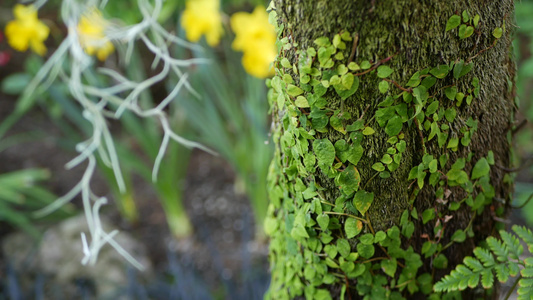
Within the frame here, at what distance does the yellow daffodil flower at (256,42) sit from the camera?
5.38ft

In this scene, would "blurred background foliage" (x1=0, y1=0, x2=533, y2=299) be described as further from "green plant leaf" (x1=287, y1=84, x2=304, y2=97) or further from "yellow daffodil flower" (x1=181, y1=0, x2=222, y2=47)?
"green plant leaf" (x1=287, y1=84, x2=304, y2=97)

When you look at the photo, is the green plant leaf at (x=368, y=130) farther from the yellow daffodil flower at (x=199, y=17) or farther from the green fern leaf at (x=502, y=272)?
the yellow daffodil flower at (x=199, y=17)

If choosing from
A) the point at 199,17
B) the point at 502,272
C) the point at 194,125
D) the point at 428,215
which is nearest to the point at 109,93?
the point at 199,17

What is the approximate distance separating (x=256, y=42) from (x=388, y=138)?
1.20 metres

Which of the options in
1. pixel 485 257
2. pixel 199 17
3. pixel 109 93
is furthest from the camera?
pixel 199 17

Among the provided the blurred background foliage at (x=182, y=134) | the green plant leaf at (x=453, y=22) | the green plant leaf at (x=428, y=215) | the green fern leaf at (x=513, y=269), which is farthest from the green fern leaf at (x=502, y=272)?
the blurred background foliage at (x=182, y=134)

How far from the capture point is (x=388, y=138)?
55cm

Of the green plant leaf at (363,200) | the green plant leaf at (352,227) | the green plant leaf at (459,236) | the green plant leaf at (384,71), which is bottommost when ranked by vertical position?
the green plant leaf at (459,236)

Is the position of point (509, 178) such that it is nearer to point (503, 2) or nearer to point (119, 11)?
point (503, 2)

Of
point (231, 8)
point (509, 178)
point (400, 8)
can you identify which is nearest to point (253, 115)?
point (509, 178)

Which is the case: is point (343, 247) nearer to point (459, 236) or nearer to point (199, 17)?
point (459, 236)

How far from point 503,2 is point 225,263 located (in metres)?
1.67

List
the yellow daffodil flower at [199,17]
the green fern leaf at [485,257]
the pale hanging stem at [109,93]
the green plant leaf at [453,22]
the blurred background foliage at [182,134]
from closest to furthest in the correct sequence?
1. the green plant leaf at [453,22]
2. the green fern leaf at [485,257]
3. the pale hanging stem at [109,93]
4. the yellow daffodil flower at [199,17]
5. the blurred background foliage at [182,134]

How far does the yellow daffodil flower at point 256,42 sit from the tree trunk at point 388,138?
99 centimetres
